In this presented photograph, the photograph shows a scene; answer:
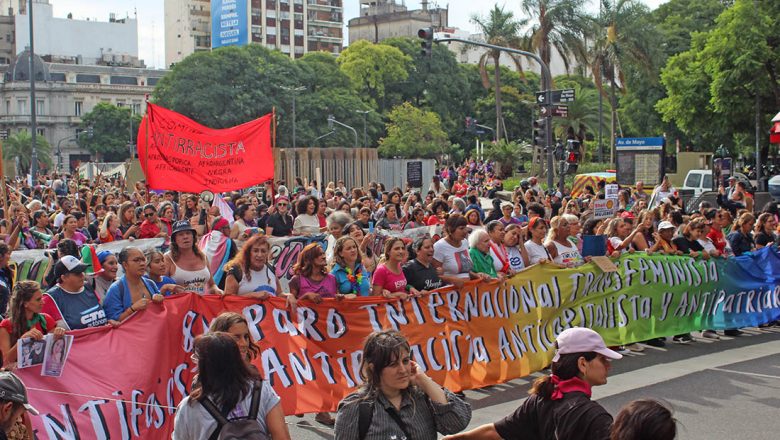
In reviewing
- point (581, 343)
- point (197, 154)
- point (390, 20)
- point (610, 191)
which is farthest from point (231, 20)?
point (581, 343)

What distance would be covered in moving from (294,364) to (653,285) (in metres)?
5.22

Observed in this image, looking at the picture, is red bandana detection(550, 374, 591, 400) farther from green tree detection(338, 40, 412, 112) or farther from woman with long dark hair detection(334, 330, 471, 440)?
green tree detection(338, 40, 412, 112)

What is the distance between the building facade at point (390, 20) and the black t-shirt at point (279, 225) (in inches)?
4460

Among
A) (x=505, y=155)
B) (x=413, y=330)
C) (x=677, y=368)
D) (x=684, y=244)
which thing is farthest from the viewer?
(x=505, y=155)

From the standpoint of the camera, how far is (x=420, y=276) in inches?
371

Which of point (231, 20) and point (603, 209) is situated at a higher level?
point (231, 20)

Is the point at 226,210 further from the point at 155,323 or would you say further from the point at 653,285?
the point at 155,323

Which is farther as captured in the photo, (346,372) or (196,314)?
(346,372)

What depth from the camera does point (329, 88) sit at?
80.0 m

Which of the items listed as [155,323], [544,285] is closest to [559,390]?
[155,323]

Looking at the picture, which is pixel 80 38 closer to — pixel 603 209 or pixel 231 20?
pixel 231 20

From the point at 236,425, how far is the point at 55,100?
4911 inches

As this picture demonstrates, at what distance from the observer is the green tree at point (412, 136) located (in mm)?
76688

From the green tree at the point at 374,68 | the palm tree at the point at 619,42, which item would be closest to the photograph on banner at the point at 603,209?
the palm tree at the point at 619,42
